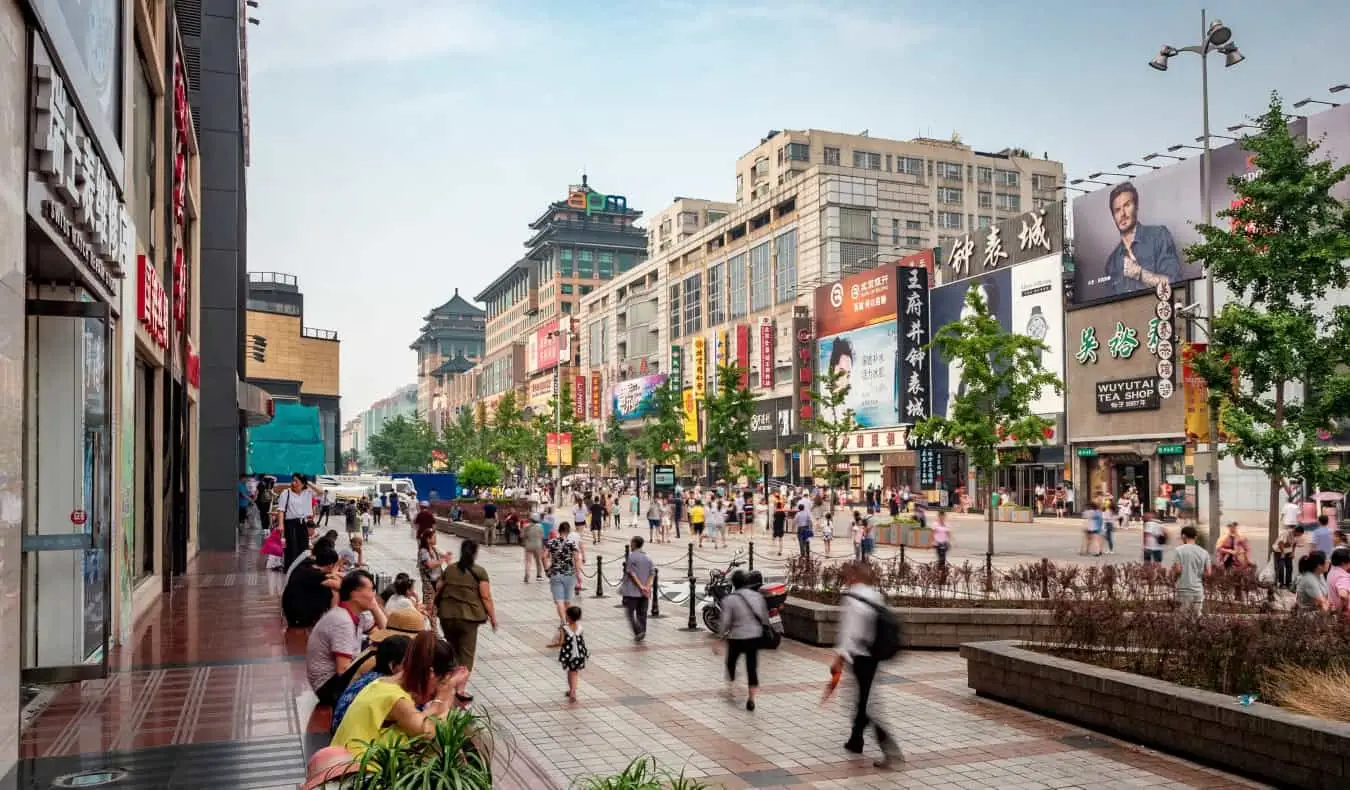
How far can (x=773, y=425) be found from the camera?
266ft

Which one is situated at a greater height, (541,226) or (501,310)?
(541,226)

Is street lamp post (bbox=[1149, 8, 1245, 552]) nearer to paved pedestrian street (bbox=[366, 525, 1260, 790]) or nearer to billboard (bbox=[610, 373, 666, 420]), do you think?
paved pedestrian street (bbox=[366, 525, 1260, 790])

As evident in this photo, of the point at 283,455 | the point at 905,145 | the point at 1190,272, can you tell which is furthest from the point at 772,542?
the point at 905,145

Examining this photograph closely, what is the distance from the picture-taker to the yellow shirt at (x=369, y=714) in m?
5.20

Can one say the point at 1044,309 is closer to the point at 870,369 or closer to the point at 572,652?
the point at 870,369

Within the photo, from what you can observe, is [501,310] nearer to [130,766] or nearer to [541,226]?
[541,226]

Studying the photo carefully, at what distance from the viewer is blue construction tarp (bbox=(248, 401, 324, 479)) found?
92.9 feet

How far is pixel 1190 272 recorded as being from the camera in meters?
45.2

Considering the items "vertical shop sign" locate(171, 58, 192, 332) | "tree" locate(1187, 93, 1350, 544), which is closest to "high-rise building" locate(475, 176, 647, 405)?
"vertical shop sign" locate(171, 58, 192, 332)

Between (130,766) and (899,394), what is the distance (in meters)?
58.4

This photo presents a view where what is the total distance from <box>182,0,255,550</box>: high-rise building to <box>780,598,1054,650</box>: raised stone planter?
20930 millimetres

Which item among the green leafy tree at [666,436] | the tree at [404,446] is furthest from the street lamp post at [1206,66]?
the tree at [404,446]

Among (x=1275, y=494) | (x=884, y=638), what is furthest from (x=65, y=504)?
(x=1275, y=494)

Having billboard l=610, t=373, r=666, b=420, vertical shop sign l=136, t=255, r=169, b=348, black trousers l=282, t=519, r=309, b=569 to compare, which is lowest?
black trousers l=282, t=519, r=309, b=569
